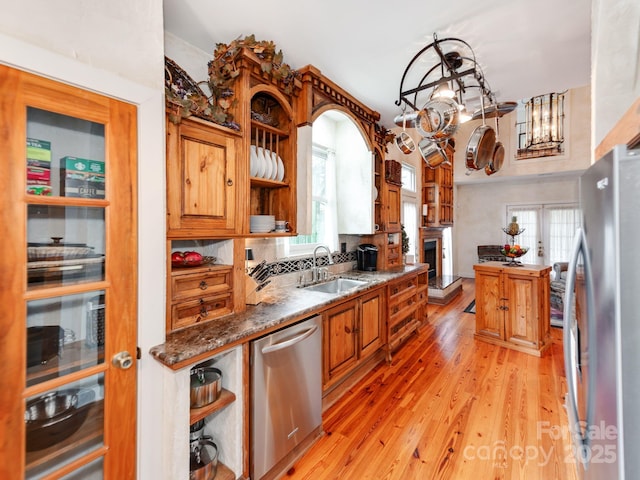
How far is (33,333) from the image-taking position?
1.08 meters

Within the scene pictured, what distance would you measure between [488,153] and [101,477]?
3.49 meters

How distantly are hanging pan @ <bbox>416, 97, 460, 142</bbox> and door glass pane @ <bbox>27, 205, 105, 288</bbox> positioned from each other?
2.07 metres

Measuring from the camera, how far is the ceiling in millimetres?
1755

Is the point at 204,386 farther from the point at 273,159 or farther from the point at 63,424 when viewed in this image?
the point at 273,159

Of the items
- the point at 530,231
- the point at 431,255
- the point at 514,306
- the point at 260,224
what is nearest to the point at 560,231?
the point at 530,231

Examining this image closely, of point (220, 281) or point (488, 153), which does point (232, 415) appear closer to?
point (220, 281)

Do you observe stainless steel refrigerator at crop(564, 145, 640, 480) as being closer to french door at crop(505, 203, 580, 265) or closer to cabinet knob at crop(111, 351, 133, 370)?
cabinet knob at crop(111, 351, 133, 370)

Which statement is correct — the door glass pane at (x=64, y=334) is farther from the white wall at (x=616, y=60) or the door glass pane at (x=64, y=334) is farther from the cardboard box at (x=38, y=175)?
the white wall at (x=616, y=60)

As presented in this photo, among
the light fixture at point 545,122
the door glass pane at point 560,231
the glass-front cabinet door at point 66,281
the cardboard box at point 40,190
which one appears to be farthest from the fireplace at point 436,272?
the cardboard box at point 40,190

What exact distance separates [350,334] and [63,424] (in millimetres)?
1879

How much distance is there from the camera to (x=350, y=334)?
8.30ft

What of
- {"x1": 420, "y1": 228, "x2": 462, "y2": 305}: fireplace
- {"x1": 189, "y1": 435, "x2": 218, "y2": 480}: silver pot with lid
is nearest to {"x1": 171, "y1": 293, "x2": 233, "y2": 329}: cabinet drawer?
{"x1": 189, "y1": 435, "x2": 218, "y2": 480}: silver pot with lid

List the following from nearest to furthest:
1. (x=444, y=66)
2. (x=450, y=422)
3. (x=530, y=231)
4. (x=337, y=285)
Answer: (x=450, y=422), (x=444, y=66), (x=337, y=285), (x=530, y=231)

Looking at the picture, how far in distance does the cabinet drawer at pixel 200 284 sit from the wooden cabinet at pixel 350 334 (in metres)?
0.79
